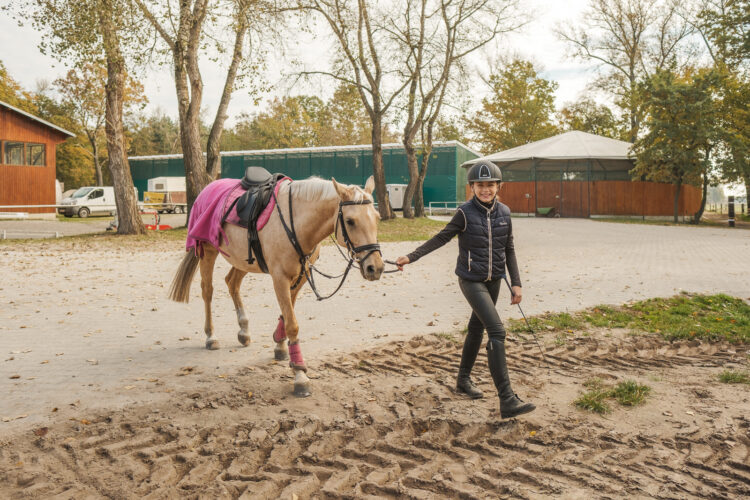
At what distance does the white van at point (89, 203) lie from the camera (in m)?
35.5

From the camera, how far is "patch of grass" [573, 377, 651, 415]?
4.23 m

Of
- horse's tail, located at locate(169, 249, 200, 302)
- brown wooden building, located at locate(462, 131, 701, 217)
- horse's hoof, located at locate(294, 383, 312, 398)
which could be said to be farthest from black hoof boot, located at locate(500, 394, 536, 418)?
brown wooden building, located at locate(462, 131, 701, 217)

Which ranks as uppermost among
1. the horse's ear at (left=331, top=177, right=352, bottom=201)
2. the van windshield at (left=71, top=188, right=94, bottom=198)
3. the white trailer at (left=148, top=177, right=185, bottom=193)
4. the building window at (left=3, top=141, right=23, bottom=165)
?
the building window at (left=3, top=141, right=23, bottom=165)

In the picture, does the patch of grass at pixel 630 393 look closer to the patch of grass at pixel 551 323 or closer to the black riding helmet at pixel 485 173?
the black riding helmet at pixel 485 173

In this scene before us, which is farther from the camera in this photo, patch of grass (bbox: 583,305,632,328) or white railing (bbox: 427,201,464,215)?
white railing (bbox: 427,201,464,215)

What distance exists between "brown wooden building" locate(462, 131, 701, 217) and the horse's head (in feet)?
101

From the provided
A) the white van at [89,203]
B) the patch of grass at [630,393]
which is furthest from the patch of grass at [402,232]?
the white van at [89,203]

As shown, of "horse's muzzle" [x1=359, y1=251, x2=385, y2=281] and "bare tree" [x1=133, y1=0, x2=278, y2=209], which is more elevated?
"bare tree" [x1=133, y1=0, x2=278, y2=209]

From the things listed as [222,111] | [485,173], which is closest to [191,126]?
[222,111]

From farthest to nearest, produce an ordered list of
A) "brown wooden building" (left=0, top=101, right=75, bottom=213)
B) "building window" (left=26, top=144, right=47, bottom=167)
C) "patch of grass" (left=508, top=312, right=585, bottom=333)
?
"building window" (left=26, top=144, right=47, bottom=167)
"brown wooden building" (left=0, top=101, right=75, bottom=213)
"patch of grass" (left=508, top=312, right=585, bottom=333)

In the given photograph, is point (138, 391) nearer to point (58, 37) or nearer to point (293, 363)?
point (293, 363)

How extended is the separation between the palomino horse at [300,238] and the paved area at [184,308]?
41cm

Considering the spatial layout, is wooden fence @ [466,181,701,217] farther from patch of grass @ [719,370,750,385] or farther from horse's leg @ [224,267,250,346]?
patch of grass @ [719,370,750,385]

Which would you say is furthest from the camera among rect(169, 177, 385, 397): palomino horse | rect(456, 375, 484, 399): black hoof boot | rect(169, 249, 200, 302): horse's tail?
rect(169, 249, 200, 302): horse's tail
